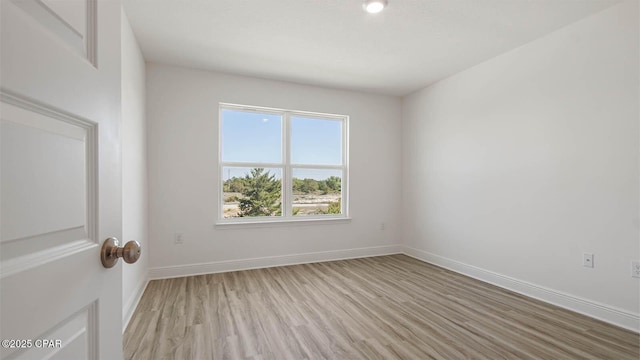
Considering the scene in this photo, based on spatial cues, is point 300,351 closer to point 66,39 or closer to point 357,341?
point 357,341

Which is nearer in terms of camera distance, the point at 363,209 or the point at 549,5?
the point at 549,5

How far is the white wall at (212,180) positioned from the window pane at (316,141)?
0.21m

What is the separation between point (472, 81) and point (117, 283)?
3980 millimetres

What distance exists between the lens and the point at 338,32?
280 cm

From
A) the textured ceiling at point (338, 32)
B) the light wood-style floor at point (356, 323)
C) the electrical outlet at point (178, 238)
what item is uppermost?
the textured ceiling at point (338, 32)

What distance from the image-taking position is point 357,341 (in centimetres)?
213

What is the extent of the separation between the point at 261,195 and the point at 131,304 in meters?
1.95

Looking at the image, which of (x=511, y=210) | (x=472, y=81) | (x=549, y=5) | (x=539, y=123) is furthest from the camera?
(x=472, y=81)

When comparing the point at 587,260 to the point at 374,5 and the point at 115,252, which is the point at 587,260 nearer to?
the point at 374,5

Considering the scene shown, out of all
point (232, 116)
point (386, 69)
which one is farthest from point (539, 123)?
point (232, 116)

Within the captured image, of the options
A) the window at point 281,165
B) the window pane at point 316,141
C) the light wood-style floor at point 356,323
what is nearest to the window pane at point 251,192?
the window at point 281,165

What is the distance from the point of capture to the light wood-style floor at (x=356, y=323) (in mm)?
2002

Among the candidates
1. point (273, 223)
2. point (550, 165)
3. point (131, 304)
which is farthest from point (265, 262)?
point (550, 165)

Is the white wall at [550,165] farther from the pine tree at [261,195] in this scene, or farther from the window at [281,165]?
the pine tree at [261,195]
